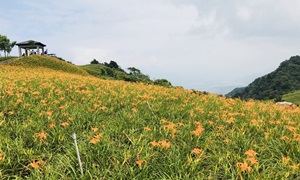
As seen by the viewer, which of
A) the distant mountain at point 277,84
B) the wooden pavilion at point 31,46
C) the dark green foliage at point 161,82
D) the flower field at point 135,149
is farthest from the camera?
the distant mountain at point 277,84

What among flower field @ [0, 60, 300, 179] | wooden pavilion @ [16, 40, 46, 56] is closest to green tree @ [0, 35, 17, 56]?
wooden pavilion @ [16, 40, 46, 56]

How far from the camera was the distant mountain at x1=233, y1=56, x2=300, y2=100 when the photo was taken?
8094cm

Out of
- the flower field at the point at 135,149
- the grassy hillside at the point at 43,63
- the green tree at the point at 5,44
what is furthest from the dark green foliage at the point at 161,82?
the green tree at the point at 5,44

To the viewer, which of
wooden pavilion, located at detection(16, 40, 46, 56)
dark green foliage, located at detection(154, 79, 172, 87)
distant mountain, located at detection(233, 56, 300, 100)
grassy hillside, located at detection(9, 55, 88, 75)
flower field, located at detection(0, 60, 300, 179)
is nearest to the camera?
flower field, located at detection(0, 60, 300, 179)

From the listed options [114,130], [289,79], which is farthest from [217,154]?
[289,79]

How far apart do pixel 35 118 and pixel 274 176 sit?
4.44 metres

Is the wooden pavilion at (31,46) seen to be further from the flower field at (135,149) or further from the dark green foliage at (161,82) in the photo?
the flower field at (135,149)

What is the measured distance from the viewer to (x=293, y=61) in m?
110

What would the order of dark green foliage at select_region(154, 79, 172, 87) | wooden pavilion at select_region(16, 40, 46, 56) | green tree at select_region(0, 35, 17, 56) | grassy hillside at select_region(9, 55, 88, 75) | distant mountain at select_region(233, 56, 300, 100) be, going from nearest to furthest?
dark green foliage at select_region(154, 79, 172, 87) < grassy hillside at select_region(9, 55, 88, 75) < wooden pavilion at select_region(16, 40, 46, 56) < green tree at select_region(0, 35, 17, 56) < distant mountain at select_region(233, 56, 300, 100)

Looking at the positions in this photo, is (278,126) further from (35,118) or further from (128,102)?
(35,118)

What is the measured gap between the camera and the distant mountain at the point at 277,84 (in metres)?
80.9

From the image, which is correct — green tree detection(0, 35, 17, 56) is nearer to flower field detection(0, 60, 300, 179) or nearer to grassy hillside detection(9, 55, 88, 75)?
grassy hillside detection(9, 55, 88, 75)

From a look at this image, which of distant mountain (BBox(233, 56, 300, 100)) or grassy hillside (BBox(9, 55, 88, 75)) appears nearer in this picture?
grassy hillside (BBox(9, 55, 88, 75))

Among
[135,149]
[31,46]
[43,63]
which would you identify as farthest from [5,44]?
[135,149]
